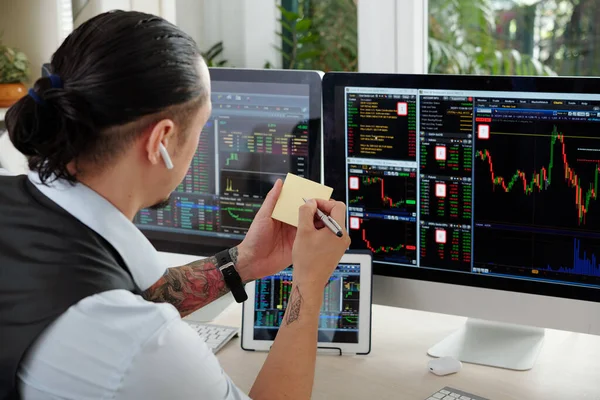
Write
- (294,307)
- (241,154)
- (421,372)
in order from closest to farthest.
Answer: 1. (294,307)
2. (421,372)
3. (241,154)

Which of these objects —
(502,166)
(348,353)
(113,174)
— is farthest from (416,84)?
(113,174)

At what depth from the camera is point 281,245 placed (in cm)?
142

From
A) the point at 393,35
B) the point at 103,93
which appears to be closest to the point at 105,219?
the point at 103,93

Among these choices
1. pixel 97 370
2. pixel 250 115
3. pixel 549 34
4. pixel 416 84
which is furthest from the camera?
pixel 549 34

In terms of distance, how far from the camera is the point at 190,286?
1410mm

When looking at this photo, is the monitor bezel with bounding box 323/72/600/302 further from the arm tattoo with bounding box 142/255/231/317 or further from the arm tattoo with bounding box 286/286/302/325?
the arm tattoo with bounding box 286/286/302/325

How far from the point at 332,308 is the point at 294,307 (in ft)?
1.23

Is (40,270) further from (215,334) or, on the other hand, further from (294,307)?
(215,334)

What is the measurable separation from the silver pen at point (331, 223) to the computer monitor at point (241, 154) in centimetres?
34

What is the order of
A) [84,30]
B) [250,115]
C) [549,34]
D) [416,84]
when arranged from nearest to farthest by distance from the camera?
[84,30] < [416,84] < [250,115] < [549,34]

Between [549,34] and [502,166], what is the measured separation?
2.43 ft

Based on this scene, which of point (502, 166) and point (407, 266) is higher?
point (502, 166)

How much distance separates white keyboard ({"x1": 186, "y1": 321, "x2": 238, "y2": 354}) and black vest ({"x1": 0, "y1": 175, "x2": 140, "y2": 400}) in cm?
55

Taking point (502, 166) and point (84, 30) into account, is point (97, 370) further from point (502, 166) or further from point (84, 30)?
point (502, 166)
